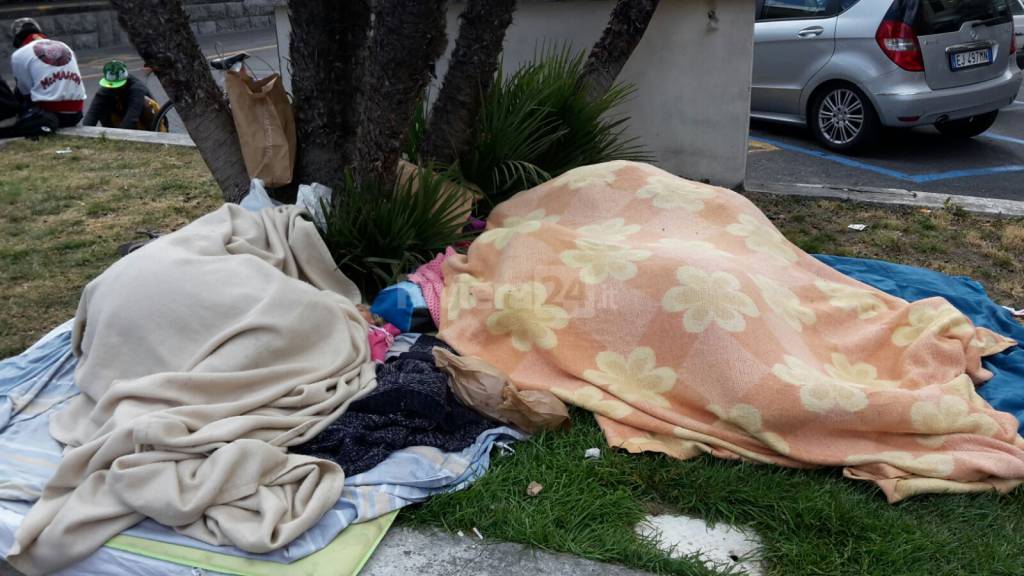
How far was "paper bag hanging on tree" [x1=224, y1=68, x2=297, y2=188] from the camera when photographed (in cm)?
425

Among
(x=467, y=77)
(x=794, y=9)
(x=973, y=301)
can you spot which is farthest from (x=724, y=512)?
(x=794, y=9)

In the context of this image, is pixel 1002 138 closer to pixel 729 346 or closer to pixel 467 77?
pixel 467 77

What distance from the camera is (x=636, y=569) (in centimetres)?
247

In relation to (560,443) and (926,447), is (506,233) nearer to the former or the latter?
(560,443)

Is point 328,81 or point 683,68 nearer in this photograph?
point 328,81

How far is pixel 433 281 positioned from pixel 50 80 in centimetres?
647

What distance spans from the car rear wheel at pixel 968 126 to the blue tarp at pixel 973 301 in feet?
15.2

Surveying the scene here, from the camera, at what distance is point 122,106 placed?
905cm

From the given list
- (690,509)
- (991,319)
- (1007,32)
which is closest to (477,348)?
(690,509)

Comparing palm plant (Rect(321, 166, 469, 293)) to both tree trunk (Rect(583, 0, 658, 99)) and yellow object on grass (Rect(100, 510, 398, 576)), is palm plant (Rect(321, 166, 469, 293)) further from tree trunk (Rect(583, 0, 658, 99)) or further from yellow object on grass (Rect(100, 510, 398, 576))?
tree trunk (Rect(583, 0, 658, 99))

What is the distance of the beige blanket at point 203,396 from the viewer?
2.48 metres

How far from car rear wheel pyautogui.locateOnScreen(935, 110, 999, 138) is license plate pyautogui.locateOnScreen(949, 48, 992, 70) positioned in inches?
27.5

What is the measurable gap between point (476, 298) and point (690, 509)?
1.29 meters

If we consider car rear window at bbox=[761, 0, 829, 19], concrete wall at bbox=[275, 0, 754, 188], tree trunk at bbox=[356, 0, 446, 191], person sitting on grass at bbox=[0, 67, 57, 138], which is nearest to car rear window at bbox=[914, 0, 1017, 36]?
car rear window at bbox=[761, 0, 829, 19]
